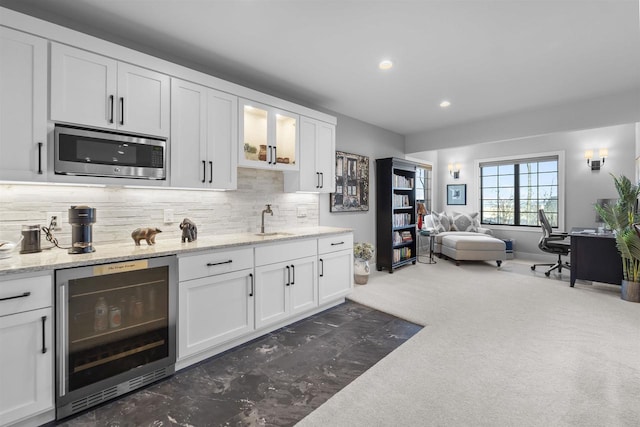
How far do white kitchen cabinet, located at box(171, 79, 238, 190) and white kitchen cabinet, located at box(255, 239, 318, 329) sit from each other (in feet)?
2.55

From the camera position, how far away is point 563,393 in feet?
6.36

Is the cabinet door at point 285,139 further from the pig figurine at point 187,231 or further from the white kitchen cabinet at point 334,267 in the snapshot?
the pig figurine at point 187,231

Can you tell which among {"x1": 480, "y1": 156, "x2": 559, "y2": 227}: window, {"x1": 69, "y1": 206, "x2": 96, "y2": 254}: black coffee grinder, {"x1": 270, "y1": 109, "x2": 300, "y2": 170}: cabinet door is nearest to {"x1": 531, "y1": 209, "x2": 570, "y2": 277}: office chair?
{"x1": 480, "y1": 156, "x2": 559, "y2": 227}: window

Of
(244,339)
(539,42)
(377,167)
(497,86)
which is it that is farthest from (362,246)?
(539,42)

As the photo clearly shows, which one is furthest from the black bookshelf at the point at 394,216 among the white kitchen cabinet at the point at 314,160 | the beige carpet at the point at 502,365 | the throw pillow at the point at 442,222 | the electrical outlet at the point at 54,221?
the electrical outlet at the point at 54,221

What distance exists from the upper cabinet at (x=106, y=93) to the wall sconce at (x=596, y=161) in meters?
7.27

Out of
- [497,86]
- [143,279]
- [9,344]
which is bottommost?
[9,344]

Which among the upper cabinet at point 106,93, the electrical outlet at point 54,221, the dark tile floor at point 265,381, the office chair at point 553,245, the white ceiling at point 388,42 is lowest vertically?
the dark tile floor at point 265,381

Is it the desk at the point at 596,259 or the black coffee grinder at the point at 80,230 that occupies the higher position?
the black coffee grinder at the point at 80,230

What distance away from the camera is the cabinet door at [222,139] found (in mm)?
2648

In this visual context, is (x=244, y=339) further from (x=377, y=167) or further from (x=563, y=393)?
(x=377, y=167)

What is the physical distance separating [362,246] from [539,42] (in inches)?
117

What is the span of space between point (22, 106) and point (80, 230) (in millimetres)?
800

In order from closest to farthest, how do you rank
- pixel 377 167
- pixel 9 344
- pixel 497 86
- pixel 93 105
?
pixel 9 344 < pixel 93 105 < pixel 497 86 < pixel 377 167
